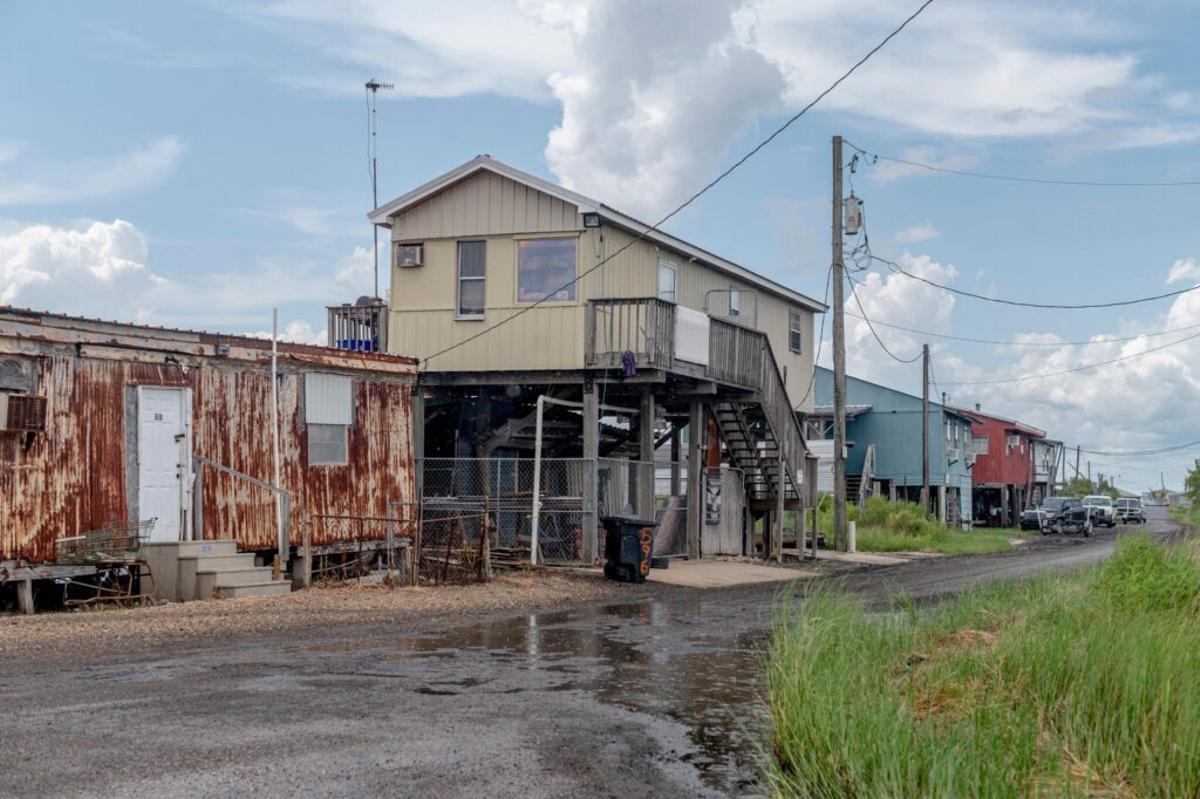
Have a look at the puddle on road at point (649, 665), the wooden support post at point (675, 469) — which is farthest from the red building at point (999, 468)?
the puddle on road at point (649, 665)

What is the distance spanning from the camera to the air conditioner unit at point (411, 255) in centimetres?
2594

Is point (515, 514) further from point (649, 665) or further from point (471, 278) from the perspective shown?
point (649, 665)

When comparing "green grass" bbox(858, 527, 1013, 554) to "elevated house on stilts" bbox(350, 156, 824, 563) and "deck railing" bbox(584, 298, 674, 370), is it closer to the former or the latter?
"elevated house on stilts" bbox(350, 156, 824, 563)

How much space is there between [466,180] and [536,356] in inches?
154

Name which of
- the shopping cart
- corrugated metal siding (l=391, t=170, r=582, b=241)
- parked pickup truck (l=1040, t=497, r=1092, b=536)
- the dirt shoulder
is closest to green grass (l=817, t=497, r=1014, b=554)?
corrugated metal siding (l=391, t=170, r=582, b=241)

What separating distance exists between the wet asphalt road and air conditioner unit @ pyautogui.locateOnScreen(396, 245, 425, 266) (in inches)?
506

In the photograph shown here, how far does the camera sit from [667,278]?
27.9 metres

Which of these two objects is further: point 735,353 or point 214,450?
point 735,353

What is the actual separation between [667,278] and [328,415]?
9314 millimetres

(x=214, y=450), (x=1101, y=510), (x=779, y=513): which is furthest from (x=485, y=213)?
(x=1101, y=510)

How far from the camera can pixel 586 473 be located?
76.1 feet

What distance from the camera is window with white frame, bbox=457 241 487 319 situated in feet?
84.1

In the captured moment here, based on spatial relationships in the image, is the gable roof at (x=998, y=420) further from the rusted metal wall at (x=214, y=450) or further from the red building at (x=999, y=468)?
the rusted metal wall at (x=214, y=450)

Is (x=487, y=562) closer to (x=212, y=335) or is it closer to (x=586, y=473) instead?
(x=586, y=473)
